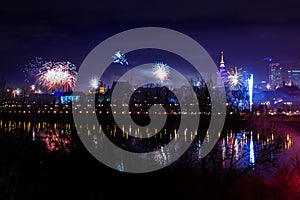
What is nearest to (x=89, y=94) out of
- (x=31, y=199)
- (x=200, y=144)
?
(x=200, y=144)

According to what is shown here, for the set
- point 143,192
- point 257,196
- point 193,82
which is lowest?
point 257,196

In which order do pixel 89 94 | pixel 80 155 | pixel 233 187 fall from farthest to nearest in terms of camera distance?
pixel 89 94, pixel 233 187, pixel 80 155

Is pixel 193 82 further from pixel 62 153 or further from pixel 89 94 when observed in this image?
pixel 89 94

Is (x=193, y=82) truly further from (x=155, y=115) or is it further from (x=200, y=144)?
(x=200, y=144)

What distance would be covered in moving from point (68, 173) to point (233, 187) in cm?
812

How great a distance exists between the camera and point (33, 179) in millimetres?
8578

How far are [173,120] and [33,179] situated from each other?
23445 mm

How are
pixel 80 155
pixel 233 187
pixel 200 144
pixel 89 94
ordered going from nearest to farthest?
→ pixel 80 155 < pixel 233 187 < pixel 200 144 < pixel 89 94

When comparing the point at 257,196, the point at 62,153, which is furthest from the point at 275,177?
Result: the point at 62,153

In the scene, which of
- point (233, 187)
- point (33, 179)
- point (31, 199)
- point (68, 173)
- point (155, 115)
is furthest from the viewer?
point (155, 115)

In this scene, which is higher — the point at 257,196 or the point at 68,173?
the point at 68,173

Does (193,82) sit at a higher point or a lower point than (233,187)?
higher

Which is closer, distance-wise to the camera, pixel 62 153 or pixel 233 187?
pixel 62 153

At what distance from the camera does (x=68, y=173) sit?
10.7 meters
